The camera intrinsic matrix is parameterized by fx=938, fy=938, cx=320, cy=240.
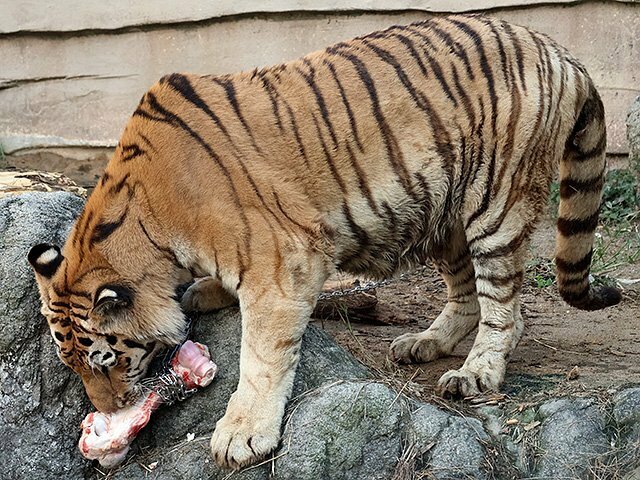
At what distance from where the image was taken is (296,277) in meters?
3.40

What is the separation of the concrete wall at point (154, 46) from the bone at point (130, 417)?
4.06 metres

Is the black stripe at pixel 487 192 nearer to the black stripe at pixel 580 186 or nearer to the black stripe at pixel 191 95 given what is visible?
the black stripe at pixel 580 186

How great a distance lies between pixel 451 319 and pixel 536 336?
2.05ft

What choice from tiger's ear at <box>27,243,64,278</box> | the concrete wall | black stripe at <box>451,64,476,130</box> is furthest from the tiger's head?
the concrete wall

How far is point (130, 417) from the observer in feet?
11.2

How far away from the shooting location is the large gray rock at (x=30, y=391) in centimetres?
349

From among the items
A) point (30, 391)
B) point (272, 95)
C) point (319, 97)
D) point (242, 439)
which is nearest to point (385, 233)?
point (319, 97)

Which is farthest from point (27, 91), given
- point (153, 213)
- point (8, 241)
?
point (153, 213)

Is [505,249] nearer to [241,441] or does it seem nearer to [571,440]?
[571,440]

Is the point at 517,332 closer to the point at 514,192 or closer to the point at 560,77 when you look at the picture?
the point at 514,192

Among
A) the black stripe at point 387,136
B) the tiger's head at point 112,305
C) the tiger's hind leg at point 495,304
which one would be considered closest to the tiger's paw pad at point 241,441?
the tiger's head at point 112,305

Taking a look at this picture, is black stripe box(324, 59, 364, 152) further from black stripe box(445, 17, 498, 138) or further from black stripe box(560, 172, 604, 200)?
black stripe box(560, 172, 604, 200)

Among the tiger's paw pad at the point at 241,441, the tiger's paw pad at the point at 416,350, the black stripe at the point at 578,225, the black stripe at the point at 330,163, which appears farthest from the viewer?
the tiger's paw pad at the point at 416,350

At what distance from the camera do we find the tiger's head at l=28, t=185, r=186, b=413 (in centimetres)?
329
